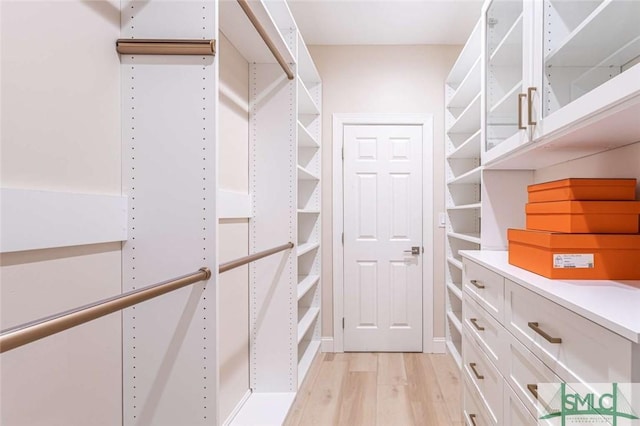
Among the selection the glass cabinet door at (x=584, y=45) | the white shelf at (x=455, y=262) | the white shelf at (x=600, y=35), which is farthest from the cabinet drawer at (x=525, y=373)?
the white shelf at (x=455, y=262)

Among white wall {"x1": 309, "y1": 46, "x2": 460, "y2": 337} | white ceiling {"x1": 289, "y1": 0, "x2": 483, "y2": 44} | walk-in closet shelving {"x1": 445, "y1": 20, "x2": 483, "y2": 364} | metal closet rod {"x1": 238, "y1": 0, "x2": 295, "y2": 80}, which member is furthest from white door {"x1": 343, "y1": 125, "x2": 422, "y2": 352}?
metal closet rod {"x1": 238, "y1": 0, "x2": 295, "y2": 80}

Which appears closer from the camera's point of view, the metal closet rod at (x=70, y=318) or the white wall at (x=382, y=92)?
the metal closet rod at (x=70, y=318)

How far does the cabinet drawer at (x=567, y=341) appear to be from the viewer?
754 mm

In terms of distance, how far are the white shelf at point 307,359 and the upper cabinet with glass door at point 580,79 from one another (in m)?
1.96

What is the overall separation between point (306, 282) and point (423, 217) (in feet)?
3.99

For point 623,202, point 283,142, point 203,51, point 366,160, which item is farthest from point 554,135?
point 366,160

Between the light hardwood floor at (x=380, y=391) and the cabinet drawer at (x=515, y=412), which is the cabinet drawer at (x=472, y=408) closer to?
the cabinet drawer at (x=515, y=412)

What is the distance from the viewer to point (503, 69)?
184cm

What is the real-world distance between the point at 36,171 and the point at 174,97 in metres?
0.45

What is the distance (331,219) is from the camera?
3400 mm

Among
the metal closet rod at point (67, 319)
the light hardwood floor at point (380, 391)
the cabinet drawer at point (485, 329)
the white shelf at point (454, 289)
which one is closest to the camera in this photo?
the metal closet rod at point (67, 319)

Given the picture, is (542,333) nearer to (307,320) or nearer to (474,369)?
(474,369)

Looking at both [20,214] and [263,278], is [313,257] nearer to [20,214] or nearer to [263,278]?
[263,278]

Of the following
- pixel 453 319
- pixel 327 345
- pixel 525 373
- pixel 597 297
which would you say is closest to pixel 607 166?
pixel 597 297
